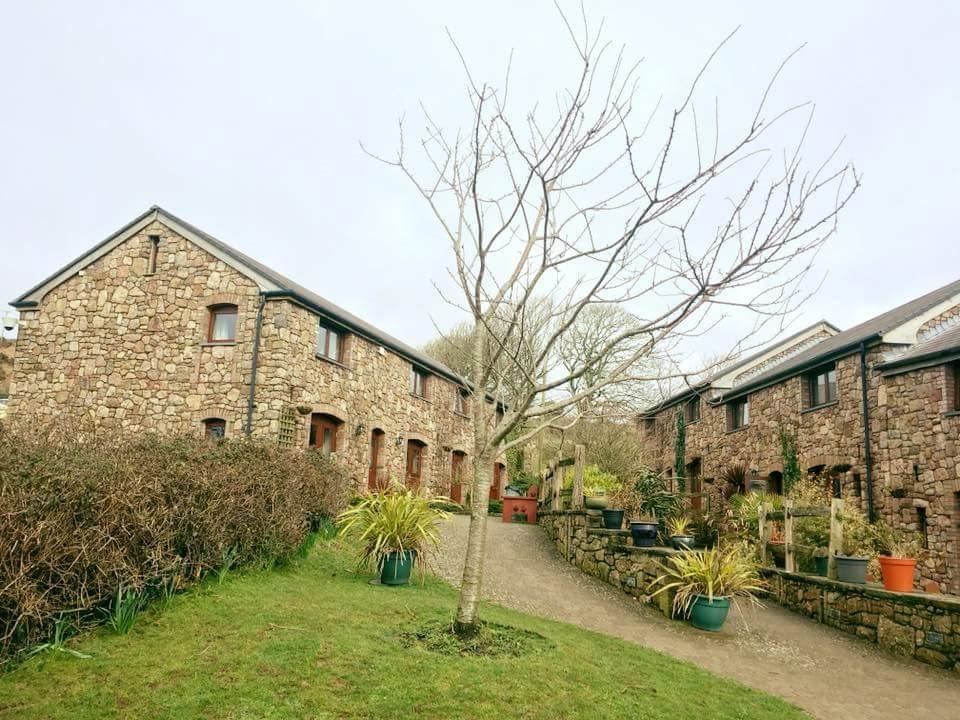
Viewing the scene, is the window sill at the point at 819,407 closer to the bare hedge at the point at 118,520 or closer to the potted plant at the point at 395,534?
the potted plant at the point at 395,534

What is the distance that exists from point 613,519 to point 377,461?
25.5ft

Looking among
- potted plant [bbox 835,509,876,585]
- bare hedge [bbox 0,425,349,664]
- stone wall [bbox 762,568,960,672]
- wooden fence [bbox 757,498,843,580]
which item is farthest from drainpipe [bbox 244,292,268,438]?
potted plant [bbox 835,509,876,585]

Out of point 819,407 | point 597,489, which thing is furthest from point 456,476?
point 819,407

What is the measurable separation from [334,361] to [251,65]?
8.80 m

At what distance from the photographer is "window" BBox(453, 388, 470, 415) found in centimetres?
2261

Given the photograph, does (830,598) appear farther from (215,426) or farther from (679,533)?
(215,426)

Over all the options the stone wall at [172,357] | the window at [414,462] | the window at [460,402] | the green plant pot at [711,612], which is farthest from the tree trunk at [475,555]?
the window at [460,402]

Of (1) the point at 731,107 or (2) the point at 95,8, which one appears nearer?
(1) the point at 731,107

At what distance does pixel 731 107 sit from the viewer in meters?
4.80

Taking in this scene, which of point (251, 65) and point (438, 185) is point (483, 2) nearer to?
point (438, 185)

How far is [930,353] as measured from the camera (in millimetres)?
11695

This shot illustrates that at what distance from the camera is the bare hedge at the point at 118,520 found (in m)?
4.44

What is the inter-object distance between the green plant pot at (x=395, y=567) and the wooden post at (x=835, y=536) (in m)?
6.08

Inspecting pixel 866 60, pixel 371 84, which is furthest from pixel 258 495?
pixel 866 60
